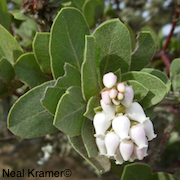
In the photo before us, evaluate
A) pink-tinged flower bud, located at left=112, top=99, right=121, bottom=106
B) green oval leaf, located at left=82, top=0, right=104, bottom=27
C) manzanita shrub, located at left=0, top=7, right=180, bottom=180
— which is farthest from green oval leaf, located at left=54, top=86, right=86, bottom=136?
green oval leaf, located at left=82, top=0, right=104, bottom=27

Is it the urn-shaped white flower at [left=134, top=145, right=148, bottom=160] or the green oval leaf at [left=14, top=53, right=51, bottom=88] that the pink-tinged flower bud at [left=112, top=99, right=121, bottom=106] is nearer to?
the urn-shaped white flower at [left=134, top=145, right=148, bottom=160]

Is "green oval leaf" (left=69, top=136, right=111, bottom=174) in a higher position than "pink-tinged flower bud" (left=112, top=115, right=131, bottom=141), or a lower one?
lower

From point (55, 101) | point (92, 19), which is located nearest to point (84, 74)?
point (55, 101)

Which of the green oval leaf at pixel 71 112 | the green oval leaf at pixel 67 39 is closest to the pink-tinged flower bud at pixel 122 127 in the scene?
the green oval leaf at pixel 71 112

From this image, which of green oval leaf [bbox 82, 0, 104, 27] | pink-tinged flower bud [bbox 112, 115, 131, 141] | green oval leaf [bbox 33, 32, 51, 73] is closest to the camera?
pink-tinged flower bud [bbox 112, 115, 131, 141]

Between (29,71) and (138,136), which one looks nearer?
(138,136)

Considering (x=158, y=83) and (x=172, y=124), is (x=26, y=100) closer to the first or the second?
(x=158, y=83)

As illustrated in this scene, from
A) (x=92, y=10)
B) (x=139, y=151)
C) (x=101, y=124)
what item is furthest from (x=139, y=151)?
(x=92, y=10)

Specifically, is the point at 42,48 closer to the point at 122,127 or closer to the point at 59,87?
the point at 59,87
